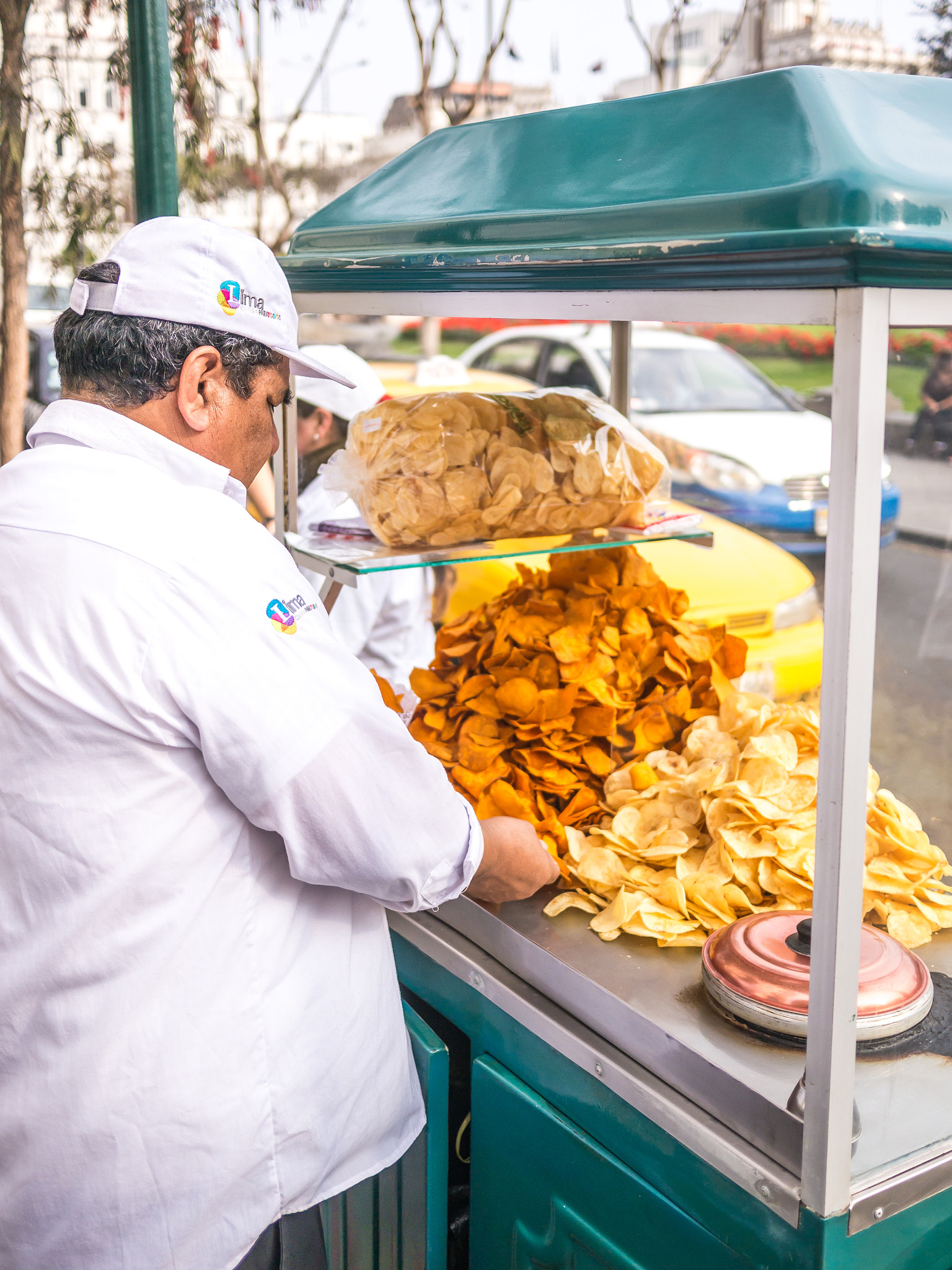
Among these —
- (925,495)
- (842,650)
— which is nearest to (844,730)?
(842,650)

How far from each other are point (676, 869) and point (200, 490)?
1.00 meters

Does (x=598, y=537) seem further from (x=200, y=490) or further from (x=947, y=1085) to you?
(x=947, y=1085)

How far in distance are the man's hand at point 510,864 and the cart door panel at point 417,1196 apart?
0.28 metres

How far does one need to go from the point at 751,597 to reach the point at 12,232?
3151mm

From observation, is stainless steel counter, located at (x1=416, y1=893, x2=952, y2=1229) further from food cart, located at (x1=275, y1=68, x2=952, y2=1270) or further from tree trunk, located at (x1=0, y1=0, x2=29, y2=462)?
tree trunk, located at (x1=0, y1=0, x2=29, y2=462)

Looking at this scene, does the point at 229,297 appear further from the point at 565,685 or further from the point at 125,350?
the point at 565,685

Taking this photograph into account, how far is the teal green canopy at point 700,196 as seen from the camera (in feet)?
3.39

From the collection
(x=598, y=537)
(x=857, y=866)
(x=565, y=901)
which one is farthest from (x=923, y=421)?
(x=857, y=866)

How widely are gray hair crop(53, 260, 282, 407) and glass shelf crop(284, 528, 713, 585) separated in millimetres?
584

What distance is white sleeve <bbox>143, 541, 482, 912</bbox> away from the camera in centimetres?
123

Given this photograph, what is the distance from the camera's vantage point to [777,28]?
6578 mm

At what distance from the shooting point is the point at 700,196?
120cm

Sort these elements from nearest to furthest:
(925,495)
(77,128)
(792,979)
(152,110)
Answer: (792,979) < (152,110) < (77,128) < (925,495)

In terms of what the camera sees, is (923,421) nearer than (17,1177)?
No
